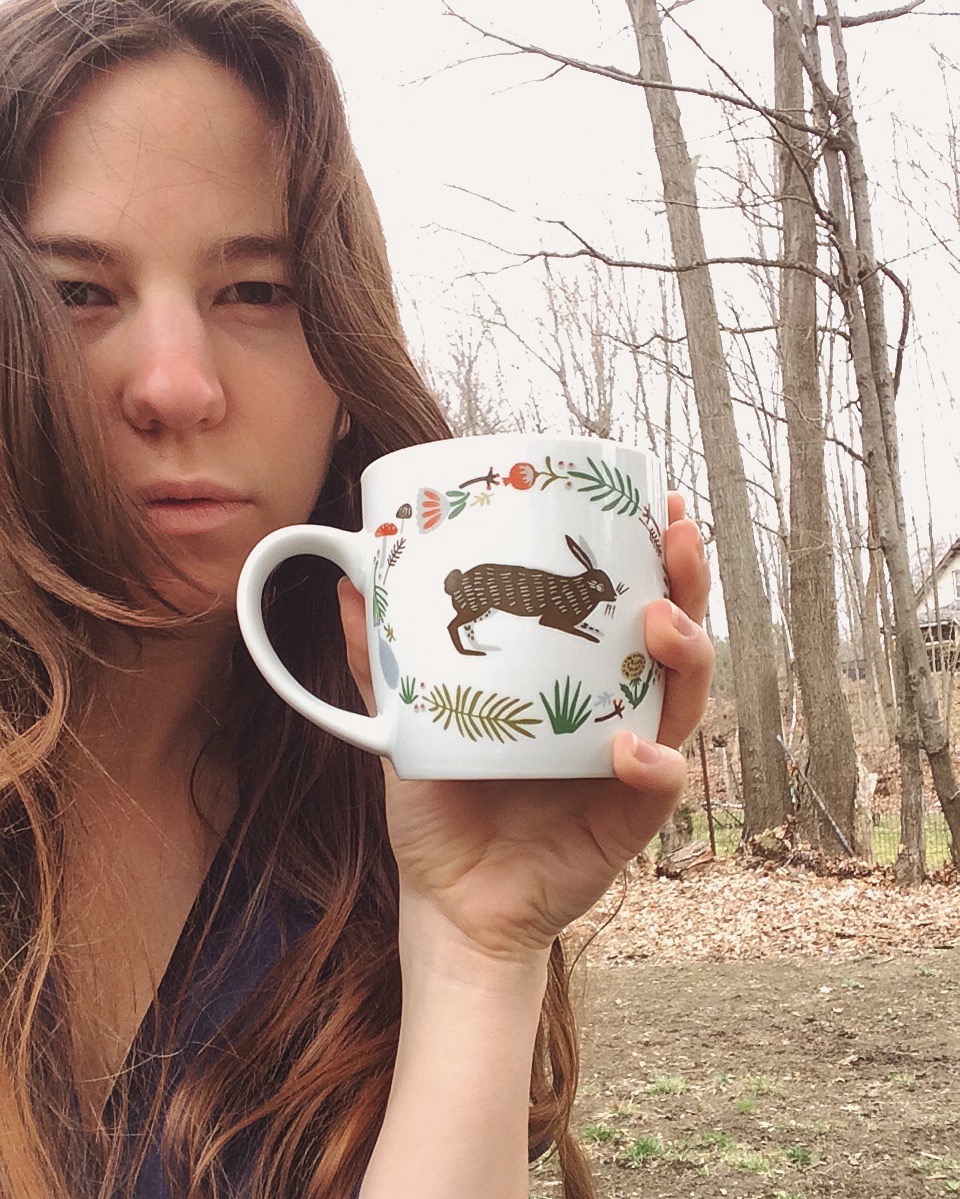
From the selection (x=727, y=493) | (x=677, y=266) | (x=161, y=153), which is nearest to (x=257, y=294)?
(x=161, y=153)

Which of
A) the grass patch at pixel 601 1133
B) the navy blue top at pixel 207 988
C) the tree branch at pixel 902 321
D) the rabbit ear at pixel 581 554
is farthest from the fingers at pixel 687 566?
the tree branch at pixel 902 321

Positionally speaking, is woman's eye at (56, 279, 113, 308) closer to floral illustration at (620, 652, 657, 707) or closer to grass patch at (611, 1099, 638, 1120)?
floral illustration at (620, 652, 657, 707)

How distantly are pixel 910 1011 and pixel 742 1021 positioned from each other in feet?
1.99

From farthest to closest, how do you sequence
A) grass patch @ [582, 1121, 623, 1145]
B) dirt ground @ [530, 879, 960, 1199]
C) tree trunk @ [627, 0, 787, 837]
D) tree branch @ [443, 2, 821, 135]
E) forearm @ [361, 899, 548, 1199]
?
tree trunk @ [627, 0, 787, 837], tree branch @ [443, 2, 821, 135], grass patch @ [582, 1121, 623, 1145], dirt ground @ [530, 879, 960, 1199], forearm @ [361, 899, 548, 1199]

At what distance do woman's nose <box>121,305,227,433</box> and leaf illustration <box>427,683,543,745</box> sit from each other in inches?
14.5

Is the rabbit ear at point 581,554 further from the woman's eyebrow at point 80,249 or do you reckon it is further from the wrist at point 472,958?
the woman's eyebrow at point 80,249

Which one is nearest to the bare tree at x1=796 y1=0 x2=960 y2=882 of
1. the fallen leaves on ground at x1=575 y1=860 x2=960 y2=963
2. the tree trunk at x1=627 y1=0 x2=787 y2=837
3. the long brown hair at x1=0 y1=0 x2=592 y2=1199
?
the fallen leaves on ground at x1=575 y1=860 x2=960 y2=963

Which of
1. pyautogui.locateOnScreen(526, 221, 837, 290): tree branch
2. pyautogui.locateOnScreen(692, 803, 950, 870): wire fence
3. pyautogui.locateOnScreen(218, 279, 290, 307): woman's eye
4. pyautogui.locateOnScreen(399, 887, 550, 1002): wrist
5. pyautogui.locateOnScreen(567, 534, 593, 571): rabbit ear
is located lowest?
pyautogui.locateOnScreen(692, 803, 950, 870): wire fence

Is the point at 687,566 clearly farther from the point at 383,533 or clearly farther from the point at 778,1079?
the point at 778,1079

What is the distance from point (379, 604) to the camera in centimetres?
83

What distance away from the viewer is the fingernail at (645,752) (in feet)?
2.55

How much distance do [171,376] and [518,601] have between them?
403 mm

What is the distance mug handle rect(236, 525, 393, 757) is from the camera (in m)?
0.84

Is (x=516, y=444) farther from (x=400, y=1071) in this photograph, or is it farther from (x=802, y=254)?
(x=802, y=254)
